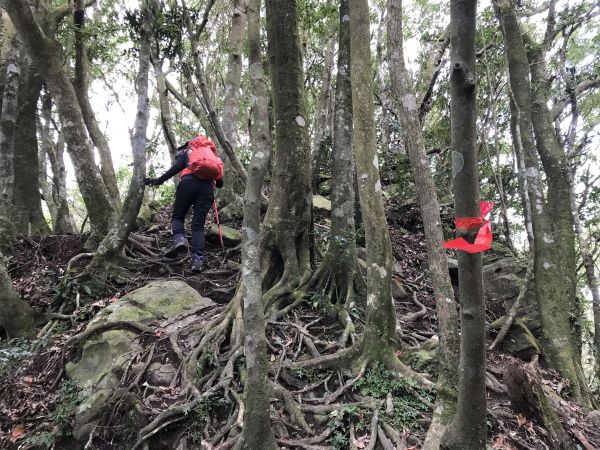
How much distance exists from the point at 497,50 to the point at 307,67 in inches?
219

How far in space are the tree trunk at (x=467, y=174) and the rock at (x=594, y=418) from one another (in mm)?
3297

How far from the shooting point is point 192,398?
13.3 ft

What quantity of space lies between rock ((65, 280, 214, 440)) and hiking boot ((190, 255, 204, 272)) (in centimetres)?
64

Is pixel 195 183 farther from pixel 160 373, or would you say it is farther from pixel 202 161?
pixel 160 373

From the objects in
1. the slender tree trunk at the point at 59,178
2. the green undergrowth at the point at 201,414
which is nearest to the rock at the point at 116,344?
the green undergrowth at the point at 201,414

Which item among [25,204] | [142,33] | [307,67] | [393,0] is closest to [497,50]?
[307,67]

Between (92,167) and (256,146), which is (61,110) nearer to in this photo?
(92,167)

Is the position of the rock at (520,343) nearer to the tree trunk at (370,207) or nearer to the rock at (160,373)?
the tree trunk at (370,207)

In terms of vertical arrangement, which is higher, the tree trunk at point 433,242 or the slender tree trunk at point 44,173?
the slender tree trunk at point 44,173

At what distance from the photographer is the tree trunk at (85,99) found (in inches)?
347

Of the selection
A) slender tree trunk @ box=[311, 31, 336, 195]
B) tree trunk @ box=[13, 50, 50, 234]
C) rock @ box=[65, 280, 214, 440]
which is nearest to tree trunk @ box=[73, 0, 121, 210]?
tree trunk @ box=[13, 50, 50, 234]

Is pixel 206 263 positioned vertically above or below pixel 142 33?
below

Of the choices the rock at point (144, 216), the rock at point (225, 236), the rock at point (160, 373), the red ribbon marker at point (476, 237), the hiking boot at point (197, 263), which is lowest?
the rock at point (160, 373)

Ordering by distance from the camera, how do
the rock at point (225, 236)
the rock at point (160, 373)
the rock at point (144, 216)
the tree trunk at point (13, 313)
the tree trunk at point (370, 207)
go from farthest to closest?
the rock at point (144, 216) < the rock at point (225, 236) < the tree trunk at point (13, 313) < the rock at point (160, 373) < the tree trunk at point (370, 207)
